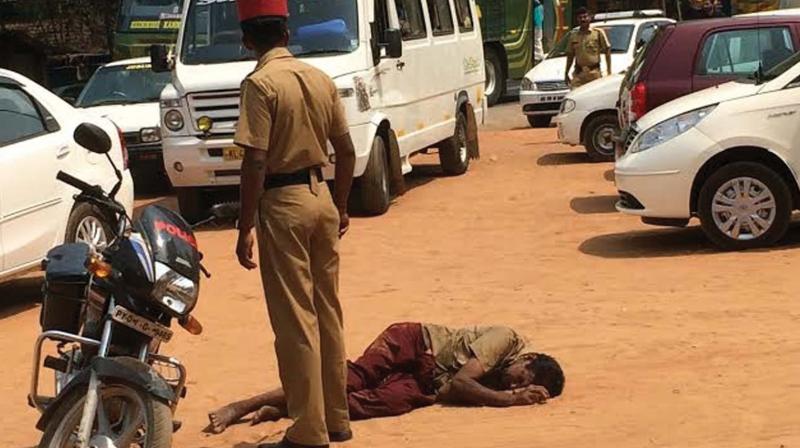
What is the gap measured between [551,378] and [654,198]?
13.9 feet

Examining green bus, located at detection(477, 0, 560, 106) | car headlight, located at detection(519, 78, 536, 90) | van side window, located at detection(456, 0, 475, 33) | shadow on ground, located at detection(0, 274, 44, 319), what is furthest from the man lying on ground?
green bus, located at detection(477, 0, 560, 106)

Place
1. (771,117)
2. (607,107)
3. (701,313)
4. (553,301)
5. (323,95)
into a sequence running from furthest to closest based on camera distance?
1. (607,107)
2. (771,117)
3. (553,301)
4. (701,313)
5. (323,95)

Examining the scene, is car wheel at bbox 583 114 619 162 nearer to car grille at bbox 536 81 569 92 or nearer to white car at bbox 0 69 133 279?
car grille at bbox 536 81 569 92

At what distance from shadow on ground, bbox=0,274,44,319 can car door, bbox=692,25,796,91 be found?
621 centimetres

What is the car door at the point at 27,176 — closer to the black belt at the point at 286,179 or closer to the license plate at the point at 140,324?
the black belt at the point at 286,179

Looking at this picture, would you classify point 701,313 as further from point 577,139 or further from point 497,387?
point 577,139

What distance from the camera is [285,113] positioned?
18.7ft

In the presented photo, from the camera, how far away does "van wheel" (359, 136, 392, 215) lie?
13398 mm

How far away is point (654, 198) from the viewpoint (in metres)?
10.7

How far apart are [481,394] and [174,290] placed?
1880 mm

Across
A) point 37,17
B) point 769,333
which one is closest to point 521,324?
point 769,333

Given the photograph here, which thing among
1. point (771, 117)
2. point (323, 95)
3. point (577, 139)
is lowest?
point (577, 139)

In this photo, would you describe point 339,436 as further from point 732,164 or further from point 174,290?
point 732,164

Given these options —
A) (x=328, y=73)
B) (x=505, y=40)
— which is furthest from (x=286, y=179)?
(x=505, y=40)
